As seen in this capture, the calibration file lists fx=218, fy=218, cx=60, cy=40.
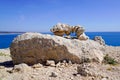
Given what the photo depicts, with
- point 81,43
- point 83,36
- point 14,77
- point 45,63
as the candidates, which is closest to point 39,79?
point 14,77

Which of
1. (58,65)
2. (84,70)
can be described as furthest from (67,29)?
(84,70)

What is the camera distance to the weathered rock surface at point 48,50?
1390cm

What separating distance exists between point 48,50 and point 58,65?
4.84ft

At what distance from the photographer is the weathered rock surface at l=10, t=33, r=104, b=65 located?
1390 cm

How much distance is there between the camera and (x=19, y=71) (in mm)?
12008

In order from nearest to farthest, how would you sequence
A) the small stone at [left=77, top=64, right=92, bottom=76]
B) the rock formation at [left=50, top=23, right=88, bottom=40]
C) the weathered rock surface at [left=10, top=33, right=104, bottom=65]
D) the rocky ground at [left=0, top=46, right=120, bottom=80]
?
the rocky ground at [left=0, top=46, right=120, bottom=80] → the small stone at [left=77, top=64, right=92, bottom=76] → the weathered rock surface at [left=10, top=33, right=104, bottom=65] → the rock formation at [left=50, top=23, right=88, bottom=40]

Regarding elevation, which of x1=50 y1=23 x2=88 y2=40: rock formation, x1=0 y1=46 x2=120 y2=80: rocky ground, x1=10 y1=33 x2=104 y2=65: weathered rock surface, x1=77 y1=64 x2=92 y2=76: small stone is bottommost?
x1=0 y1=46 x2=120 y2=80: rocky ground

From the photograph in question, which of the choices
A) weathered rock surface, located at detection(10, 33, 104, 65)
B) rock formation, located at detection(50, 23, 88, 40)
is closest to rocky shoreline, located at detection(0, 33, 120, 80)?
weathered rock surface, located at detection(10, 33, 104, 65)

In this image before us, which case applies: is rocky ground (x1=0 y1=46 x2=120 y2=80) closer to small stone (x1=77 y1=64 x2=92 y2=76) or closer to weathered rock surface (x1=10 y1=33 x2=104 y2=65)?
small stone (x1=77 y1=64 x2=92 y2=76)

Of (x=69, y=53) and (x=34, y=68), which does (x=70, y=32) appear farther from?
(x=34, y=68)

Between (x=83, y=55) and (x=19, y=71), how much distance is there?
421 centimetres

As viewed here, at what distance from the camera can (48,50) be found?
14156 millimetres

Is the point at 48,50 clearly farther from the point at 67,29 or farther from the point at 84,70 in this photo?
the point at 67,29

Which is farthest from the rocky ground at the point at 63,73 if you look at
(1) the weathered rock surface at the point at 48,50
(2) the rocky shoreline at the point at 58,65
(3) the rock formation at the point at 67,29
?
(3) the rock formation at the point at 67,29
